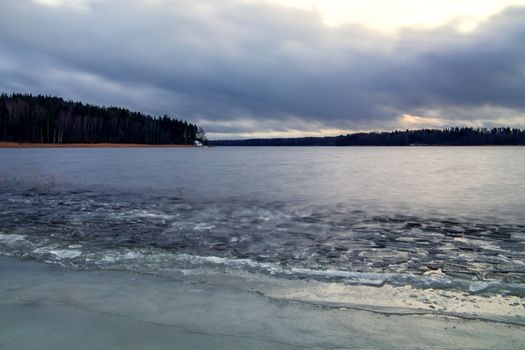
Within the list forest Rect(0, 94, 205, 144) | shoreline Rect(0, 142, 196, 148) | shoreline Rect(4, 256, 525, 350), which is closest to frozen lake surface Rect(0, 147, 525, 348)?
shoreline Rect(4, 256, 525, 350)

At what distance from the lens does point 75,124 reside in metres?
116

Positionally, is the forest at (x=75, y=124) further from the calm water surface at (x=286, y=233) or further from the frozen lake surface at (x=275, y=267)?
the frozen lake surface at (x=275, y=267)

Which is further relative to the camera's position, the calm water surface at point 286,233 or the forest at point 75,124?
the forest at point 75,124

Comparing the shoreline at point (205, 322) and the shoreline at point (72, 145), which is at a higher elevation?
the shoreline at point (205, 322)

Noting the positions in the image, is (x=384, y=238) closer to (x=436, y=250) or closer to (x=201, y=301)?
(x=436, y=250)

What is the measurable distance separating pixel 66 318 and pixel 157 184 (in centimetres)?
1808

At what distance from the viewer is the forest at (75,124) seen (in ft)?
340

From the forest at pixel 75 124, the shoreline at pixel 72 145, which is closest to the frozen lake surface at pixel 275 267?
the forest at pixel 75 124

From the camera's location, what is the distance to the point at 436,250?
834 centimetres

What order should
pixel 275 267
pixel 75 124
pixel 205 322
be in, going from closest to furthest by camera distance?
pixel 205 322, pixel 275 267, pixel 75 124

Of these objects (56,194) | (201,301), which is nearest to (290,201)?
(56,194)

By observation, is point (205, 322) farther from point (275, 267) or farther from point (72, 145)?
point (72, 145)

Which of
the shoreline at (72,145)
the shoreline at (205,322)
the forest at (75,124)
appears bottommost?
the shoreline at (72,145)

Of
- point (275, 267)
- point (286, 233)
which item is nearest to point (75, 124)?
point (286, 233)
